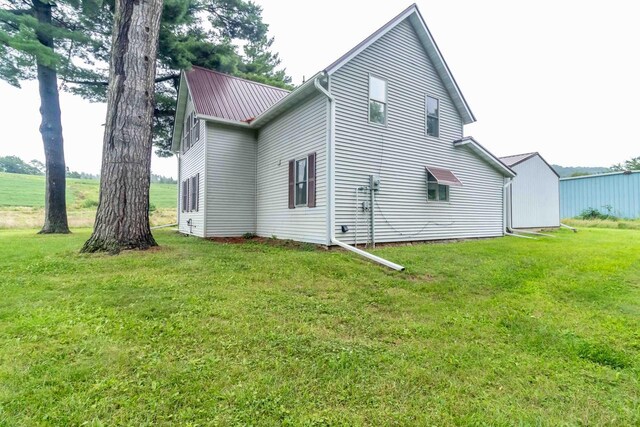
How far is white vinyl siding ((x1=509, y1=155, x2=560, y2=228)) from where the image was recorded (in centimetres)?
1387

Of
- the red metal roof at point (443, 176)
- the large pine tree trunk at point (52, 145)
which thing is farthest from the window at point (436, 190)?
the large pine tree trunk at point (52, 145)

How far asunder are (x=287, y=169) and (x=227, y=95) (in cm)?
469

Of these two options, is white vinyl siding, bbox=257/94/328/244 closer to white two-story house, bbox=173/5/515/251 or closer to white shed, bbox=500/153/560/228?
white two-story house, bbox=173/5/515/251

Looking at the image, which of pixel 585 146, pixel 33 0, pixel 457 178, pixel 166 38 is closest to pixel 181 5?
pixel 166 38

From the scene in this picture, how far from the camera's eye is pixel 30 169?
5947 cm

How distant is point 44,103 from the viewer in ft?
38.0

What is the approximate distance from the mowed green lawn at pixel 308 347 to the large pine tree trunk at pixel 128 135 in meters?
1.12

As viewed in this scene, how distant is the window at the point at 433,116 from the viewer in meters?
9.73

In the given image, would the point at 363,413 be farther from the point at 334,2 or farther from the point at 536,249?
the point at 334,2

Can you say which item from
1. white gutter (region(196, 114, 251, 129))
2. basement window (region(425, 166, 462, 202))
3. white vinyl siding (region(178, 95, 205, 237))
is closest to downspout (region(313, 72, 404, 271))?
basement window (region(425, 166, 462, 202))

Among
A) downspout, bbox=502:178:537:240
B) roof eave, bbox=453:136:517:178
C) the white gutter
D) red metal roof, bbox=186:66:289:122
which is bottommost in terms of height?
downspout, bbox=502:178:537:240

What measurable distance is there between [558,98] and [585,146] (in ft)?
91.1

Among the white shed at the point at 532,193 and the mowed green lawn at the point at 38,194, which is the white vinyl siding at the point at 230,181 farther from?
the mowed green lawn at the point at 38,194

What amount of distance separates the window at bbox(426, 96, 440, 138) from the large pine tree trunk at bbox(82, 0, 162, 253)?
24.6ft
